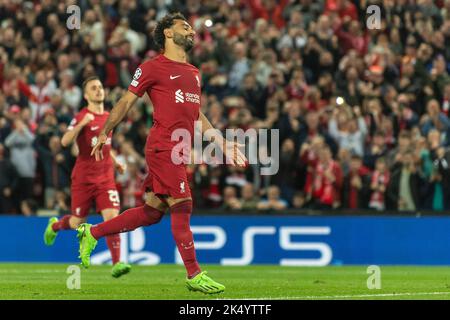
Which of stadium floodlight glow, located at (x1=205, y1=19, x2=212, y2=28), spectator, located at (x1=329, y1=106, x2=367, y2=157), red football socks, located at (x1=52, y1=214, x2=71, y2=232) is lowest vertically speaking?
red football socks, located at (x1=52, y1=214, x2=71, y2=232)

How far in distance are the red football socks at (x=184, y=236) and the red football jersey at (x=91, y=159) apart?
171 inches

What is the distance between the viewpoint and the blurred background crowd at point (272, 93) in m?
22.1

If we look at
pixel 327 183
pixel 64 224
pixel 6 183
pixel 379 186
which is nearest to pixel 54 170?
pixel 6 183

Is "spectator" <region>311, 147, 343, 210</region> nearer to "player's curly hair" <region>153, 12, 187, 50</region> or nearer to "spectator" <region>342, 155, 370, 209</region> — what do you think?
"spectator" <region>342, 155, 370, 209</region>

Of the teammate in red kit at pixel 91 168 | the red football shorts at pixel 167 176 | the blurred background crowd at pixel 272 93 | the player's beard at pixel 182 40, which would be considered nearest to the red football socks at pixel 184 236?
the red football shorts at pixel 167 176

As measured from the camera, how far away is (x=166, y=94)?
12.8 meters

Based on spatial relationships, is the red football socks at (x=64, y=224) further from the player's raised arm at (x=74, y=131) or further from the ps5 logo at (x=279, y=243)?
the ps5 logo at (x=279, y=243)

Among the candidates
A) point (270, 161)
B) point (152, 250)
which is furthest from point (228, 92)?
point (152, 250)

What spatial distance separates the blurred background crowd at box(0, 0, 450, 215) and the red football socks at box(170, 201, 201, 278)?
9.09 meters

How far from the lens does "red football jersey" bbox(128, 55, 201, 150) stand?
12750 millimetres

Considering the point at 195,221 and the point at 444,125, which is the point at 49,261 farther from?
the point at 444,125

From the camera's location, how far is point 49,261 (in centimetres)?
2177

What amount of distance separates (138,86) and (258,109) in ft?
37.7

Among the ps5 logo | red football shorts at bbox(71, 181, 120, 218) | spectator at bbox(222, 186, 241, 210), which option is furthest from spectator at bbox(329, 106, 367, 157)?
red football shorts at bbox(71, 181, 120, 218)
